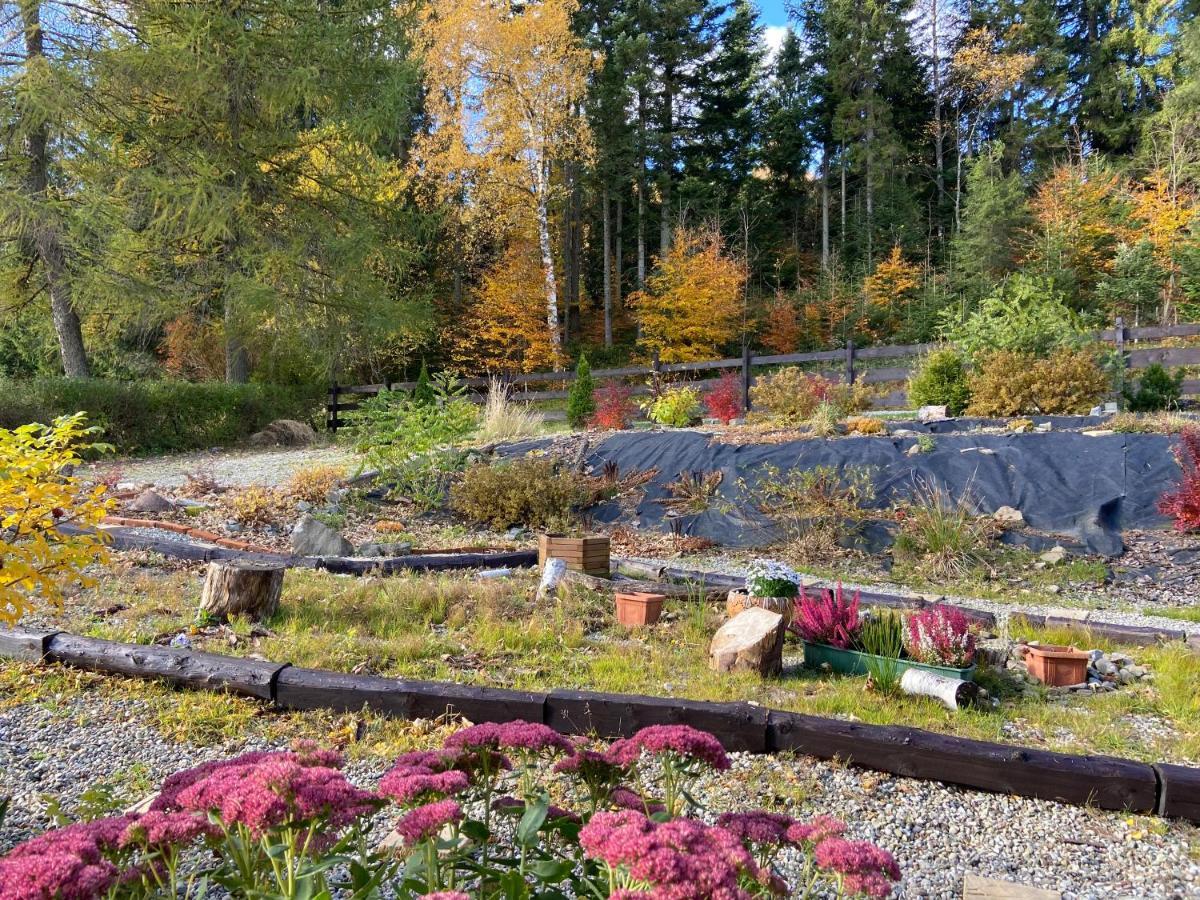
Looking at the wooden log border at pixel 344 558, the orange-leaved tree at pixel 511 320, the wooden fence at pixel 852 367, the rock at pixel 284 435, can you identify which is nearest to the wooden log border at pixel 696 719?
the wooden log border at pixel 344 558

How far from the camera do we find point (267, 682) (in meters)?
2.83

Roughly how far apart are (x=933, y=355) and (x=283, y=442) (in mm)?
11048

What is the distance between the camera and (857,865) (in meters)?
1.15

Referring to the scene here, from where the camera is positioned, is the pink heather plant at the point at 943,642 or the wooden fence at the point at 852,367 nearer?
the pink heather plant at the point at 943,642

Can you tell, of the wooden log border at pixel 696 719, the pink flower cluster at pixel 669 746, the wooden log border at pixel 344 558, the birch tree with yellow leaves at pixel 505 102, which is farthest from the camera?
the birch tree with yellow leaves at pixel 505 102

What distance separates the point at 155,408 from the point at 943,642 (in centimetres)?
1255

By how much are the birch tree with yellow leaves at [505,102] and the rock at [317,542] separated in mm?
14147

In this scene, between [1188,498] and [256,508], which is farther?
[256,508]

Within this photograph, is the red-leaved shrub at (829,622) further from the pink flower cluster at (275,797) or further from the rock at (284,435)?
the rock at (284,435)

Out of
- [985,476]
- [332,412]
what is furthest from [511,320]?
[985,476]

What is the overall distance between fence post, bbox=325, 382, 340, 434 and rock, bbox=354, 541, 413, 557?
10457mm

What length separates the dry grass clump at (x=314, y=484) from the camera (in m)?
7.26

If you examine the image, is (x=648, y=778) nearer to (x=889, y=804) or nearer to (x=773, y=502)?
(x=889, y=804)

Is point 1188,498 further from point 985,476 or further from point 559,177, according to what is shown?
point 559,177
